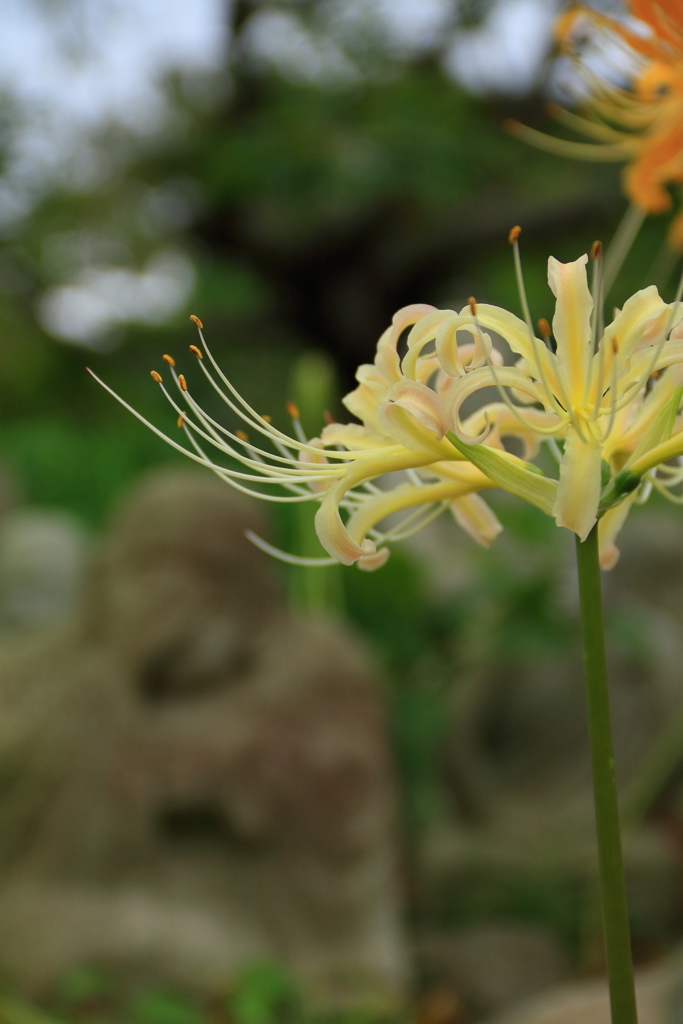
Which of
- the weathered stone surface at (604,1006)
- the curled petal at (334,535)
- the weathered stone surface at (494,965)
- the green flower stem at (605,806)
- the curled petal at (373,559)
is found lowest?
the weathered stone surface at (494,965)

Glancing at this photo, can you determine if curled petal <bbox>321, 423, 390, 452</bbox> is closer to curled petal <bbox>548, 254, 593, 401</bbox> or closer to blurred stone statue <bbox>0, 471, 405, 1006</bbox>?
curled petal <bbox>548, 254, 593, 401</bbox>

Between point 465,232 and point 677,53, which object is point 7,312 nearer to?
point 465,232

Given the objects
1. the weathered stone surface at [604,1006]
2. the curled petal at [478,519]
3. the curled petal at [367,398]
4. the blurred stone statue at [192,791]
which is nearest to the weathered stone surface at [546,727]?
the blurred stone statue at [192,791]

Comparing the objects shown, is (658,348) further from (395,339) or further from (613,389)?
(395,339)

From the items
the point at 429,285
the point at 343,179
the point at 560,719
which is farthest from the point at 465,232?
the point at 560,719

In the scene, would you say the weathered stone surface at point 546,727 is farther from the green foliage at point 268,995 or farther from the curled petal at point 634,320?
the curled petal at point 634,320
